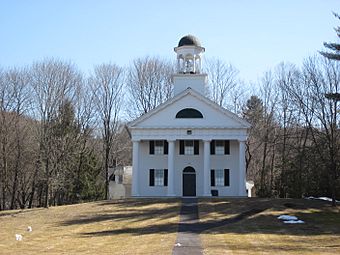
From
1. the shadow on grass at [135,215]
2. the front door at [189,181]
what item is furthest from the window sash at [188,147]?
the shadow on grass at [135,215]

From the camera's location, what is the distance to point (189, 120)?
41.5 m

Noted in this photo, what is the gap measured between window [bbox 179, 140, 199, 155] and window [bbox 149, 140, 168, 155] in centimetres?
131

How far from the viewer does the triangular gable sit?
135 ft

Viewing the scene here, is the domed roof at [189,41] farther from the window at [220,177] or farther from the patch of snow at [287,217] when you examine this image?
the patch of snow at [287,217]

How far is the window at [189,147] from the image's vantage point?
140ft

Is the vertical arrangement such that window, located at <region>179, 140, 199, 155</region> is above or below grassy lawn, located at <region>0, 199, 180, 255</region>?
above

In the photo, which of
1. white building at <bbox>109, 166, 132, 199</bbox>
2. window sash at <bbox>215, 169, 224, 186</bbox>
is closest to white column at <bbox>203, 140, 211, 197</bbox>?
window sash at <bbox>215, 169, 224, 186</bbox>

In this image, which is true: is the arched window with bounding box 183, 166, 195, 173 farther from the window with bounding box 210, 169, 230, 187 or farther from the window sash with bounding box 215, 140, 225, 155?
the window sash with bounding box 215, 140, 225, 155

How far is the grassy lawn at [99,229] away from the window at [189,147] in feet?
20.7

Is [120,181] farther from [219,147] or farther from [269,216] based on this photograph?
[269,216]

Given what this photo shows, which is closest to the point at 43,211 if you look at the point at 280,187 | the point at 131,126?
the point at 131,126

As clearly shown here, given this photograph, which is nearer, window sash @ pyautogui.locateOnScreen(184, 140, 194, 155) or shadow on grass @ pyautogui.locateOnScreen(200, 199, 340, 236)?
shadow on grass @ pyautogui.locateOnScreen(200, 199, 340, 236)

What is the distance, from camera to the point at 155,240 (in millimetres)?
19719

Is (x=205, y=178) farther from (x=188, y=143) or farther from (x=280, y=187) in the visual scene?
(x=280, y=187)
